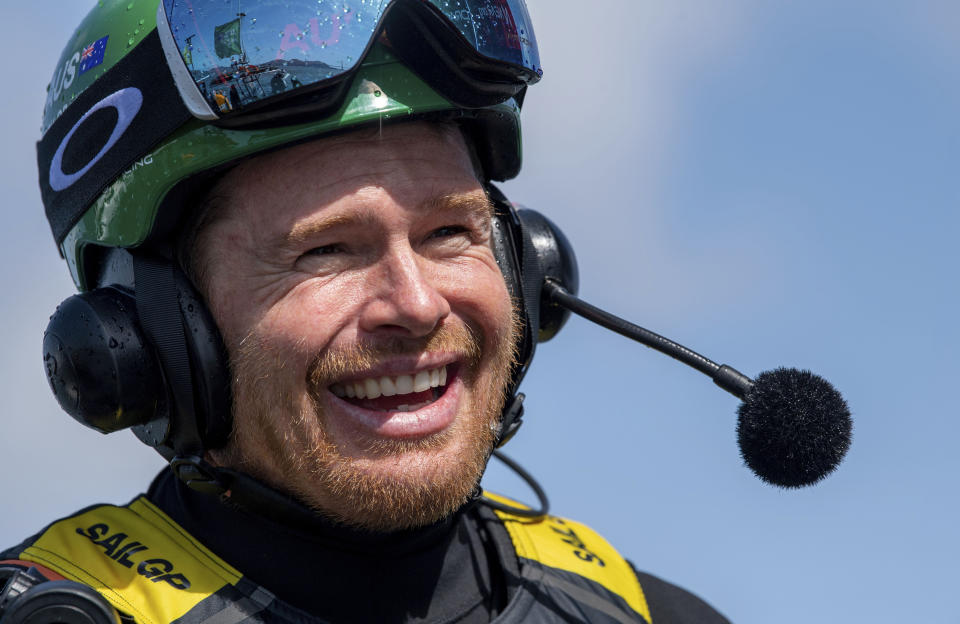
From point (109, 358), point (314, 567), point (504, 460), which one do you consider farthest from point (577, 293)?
point (109, 358)

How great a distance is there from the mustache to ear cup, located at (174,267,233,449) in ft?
0.70

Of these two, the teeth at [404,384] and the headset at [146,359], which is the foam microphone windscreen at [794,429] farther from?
the headset at [146,359]

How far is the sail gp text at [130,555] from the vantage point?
8.84ft

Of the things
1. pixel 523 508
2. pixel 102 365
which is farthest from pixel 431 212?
pixel 523 508

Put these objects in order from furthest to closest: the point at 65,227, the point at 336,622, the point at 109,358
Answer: the point at 65,227 < the point at 336,622 < the point at 109,358

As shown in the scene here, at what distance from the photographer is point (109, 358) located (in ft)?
8.49

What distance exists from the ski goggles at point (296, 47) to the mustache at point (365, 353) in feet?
1.73

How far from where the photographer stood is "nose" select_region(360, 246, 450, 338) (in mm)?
2590

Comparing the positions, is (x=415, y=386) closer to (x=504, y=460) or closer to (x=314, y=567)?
(x=314, y=567)

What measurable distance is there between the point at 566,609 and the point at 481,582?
0.22 metres

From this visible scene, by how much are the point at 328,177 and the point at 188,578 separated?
3.12 ft

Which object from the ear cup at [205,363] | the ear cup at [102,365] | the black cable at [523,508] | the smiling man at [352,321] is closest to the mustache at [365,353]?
the smiling man at [352,321]

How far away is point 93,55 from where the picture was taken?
2.91 meters

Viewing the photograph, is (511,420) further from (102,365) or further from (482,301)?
(102,365)
